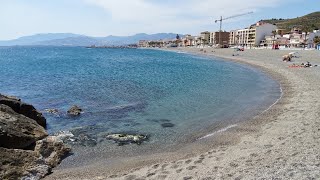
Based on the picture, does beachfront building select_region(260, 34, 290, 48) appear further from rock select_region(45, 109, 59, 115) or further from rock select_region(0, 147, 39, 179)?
rock select_region(0, 147, 39, 179)

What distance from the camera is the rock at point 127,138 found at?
670 inches

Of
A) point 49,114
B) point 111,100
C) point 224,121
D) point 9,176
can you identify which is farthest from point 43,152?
point 111,100

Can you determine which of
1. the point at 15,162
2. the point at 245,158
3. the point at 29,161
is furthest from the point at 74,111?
the point at 245,158

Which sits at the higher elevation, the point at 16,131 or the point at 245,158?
the point at 16,131

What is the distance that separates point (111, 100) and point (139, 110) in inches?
210

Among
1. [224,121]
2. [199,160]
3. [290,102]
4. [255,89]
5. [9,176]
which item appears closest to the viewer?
[9,176]

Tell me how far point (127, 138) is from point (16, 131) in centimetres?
562

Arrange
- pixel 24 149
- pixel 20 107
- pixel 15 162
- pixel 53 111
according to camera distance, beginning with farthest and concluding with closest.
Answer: pixel 53 111, pixel 20 107, pixel 24 149, pixel 15 162

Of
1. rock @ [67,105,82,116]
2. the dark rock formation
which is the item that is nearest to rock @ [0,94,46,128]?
the dark rock formation

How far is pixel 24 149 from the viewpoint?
14133 mm

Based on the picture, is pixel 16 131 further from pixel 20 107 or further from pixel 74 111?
pixel 74 111

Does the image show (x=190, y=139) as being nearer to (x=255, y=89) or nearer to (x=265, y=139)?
(x=265, y=139)

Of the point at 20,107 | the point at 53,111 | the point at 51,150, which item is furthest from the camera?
the point at 53,111

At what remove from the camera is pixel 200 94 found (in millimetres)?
31578
